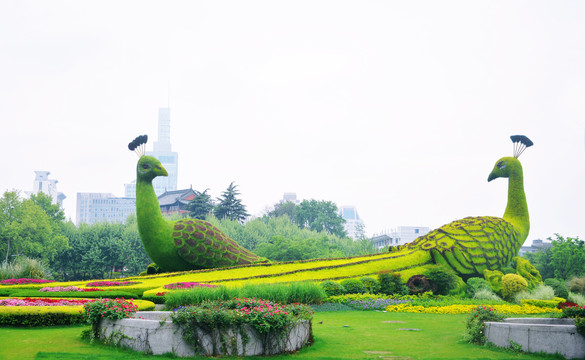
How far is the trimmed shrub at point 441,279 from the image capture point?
1717 cm

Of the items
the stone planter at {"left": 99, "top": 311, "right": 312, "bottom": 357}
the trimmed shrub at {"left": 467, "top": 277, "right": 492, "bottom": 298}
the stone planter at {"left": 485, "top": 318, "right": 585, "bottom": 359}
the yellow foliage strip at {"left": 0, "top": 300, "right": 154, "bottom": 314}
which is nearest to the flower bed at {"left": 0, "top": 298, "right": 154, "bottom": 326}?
the yellow foliage strip at {"left": 0, "top": 300, "right": 154, "bottom": 314}

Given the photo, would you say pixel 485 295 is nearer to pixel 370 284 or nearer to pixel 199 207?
pixel 370 284

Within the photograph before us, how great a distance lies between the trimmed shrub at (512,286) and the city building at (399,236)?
190 ft

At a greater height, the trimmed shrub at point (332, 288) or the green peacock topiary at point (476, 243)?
the green peacock topiary at point (476, 243)

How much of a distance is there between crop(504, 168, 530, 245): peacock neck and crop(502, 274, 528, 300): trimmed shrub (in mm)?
5366

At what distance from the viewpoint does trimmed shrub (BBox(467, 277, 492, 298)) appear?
17531 mm

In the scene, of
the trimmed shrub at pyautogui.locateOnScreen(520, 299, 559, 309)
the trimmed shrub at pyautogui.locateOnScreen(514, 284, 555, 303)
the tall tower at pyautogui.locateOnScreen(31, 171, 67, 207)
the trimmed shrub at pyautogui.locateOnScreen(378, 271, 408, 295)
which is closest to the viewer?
the trimmed shrub at pyautogui.locateOnScreen(520, 299, 559, 309)

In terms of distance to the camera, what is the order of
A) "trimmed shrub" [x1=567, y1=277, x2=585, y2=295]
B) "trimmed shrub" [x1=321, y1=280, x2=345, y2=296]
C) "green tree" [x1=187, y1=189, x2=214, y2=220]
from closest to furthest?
"trimmed shrub" [x1=321, y1=280, x2=345, y2=296]
"trimmed shrub" [x1=567, y1=277, x2=585, y2=295]
"green tree" [x1=187, y1=189, x2=214, y2=220]

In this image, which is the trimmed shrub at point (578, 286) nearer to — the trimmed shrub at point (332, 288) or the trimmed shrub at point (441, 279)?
the trimmed shrub at point (441, 279)

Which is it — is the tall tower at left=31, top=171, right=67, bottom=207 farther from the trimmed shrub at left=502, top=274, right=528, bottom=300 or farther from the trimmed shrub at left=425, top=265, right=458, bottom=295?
the trimmed shrub at left=502, top=274, right=528, bottom=300

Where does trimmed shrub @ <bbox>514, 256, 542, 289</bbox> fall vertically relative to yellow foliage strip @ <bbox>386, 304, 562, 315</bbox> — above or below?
above

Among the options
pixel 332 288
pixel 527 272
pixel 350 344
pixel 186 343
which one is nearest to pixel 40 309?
pixel 186 343

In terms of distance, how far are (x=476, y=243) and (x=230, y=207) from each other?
34031mm

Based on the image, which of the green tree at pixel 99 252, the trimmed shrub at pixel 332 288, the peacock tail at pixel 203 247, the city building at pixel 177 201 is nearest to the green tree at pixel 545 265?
the trimmed shrub at pixel 332 288
